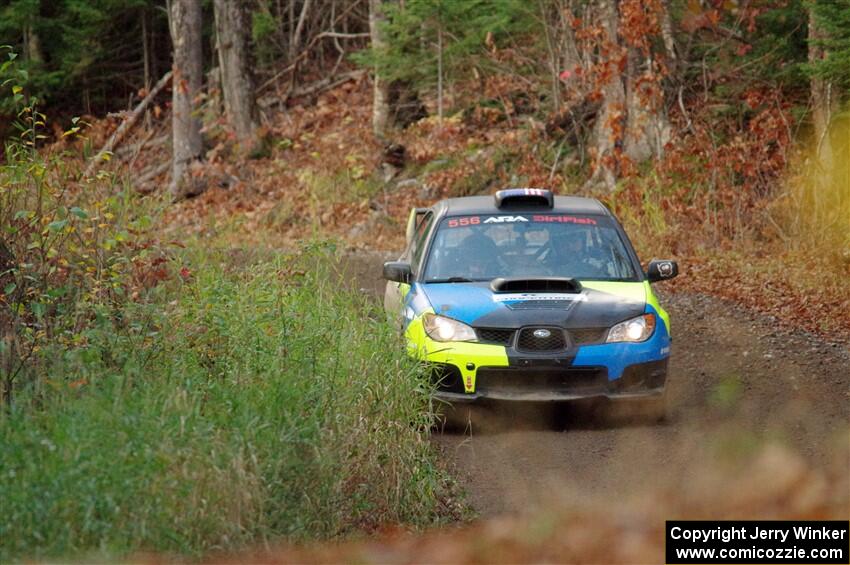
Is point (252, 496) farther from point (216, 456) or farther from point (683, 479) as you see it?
point (683, 479)

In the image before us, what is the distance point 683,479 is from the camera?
7.61 m

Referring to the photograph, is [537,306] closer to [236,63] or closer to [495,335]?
[495,335]

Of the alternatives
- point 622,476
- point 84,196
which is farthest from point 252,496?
point 84,196

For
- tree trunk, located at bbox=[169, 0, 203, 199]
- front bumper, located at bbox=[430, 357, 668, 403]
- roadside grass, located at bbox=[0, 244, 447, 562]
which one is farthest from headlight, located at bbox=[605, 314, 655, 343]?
tree trunk, located at bbox=[169, 0, 203, 199]

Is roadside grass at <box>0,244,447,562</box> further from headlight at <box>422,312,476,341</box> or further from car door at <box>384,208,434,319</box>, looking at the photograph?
car door at <box>384,208,434,319</box>

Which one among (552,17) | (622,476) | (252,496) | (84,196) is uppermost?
(552,17)

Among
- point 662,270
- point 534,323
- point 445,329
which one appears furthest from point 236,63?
point 534,323

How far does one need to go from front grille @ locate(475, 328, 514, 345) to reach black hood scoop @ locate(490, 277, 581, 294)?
48 centimetres

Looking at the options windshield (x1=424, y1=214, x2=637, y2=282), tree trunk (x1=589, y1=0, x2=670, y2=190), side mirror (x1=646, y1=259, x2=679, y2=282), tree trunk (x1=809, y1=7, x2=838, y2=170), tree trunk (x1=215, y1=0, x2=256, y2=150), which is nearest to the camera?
side mirror (x1=646, y1=259, x2=679, y2=282)

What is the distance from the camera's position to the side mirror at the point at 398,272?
10047mm

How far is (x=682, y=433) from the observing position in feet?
29.8

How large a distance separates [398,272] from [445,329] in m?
1.05

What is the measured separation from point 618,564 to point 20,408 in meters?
3.69

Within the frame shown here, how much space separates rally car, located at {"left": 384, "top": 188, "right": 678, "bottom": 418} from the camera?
903cm
